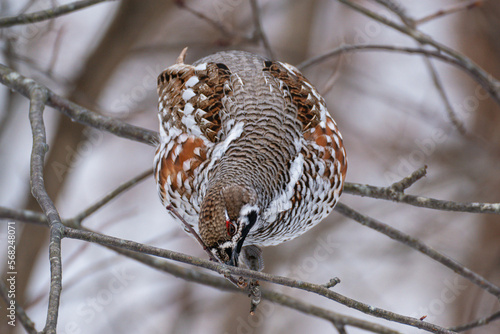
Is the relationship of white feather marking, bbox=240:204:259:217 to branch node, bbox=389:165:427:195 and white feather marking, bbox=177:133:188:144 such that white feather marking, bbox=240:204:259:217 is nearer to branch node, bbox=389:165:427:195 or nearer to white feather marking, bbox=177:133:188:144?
white feather marking, bbox=177:133:188:144

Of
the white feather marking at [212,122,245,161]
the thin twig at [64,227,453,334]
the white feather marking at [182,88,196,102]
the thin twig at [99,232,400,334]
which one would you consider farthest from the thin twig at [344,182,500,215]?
the thin twig at [64,227,453,334]

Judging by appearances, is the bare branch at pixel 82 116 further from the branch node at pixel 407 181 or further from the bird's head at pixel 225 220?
the branch node at pixel 407 181

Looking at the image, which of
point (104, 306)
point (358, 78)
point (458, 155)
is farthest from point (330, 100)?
point (104, 306)

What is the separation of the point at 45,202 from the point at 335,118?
23.1ft

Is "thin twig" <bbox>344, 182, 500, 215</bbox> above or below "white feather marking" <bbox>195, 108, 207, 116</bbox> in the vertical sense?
below

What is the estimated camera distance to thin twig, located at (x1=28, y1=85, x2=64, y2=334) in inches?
89.9

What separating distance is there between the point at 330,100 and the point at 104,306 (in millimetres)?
4718

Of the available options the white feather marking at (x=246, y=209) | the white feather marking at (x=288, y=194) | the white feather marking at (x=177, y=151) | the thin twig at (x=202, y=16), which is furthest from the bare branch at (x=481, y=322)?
the thin twig at (x=202, y=16)

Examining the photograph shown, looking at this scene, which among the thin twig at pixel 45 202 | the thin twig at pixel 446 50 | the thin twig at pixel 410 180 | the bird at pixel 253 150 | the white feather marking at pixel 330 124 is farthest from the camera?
the thin twig at pixel 446 50

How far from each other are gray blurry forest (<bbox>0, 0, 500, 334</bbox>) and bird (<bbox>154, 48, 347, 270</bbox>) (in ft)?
3.17

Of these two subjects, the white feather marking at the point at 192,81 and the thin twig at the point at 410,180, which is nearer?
the thin twig at the point at 410,180

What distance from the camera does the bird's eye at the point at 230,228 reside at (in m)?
3.21

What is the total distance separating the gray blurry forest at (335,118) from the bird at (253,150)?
38.0 inches

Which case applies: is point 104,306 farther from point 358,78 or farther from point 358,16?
point 358,16
